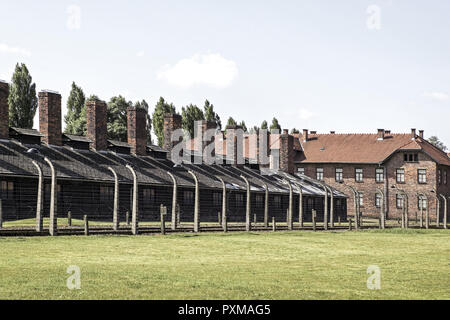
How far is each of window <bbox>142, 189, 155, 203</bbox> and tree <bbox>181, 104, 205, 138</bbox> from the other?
4170 centimetres

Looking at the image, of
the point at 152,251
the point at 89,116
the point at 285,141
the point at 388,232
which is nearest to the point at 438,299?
the point at 152,251

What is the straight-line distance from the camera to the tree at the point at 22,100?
210 feet

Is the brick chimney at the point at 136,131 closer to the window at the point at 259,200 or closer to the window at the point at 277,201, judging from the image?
the window at the point at 259,200

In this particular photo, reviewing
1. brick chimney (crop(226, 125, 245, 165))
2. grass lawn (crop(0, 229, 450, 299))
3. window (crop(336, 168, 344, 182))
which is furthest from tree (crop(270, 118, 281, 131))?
grass lawn (crop(0, 229, 450, 299))

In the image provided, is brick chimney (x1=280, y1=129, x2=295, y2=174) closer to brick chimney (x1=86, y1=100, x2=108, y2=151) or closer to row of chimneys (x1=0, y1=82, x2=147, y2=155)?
row of chimneys (x1=0, y1=82, x2=147, y2=155)

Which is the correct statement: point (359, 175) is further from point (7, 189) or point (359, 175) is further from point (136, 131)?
point (7, 189)

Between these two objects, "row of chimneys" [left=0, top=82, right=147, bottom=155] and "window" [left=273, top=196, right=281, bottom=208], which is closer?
"row of chimneys" [left=0, top=82, right=147, bottom=155]

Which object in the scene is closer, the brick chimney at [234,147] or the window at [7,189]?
the window at [7,189]

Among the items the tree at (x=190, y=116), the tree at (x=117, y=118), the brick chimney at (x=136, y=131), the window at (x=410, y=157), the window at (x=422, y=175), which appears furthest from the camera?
the tree at (x=190, y=116)

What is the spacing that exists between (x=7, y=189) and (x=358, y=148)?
47.0m

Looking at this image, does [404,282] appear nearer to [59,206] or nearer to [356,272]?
[356,272]

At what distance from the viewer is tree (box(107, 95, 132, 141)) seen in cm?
6650

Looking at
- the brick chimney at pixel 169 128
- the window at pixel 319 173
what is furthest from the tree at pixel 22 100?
the window at pixel 319 173

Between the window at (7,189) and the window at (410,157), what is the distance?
45.9 m
